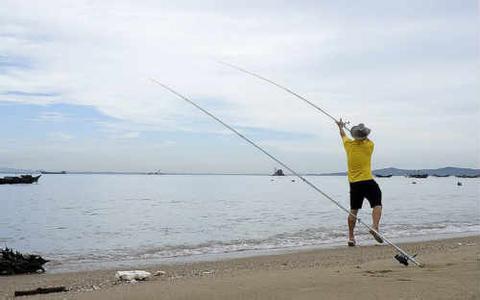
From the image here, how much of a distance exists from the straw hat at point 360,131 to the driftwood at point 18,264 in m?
5.80

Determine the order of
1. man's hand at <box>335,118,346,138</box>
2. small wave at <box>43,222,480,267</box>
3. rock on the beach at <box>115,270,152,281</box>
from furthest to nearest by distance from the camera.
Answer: small wave at <box>43,222,480,267</box>, man's hand at <box>335,118,346,138</box>, rock on the beach at <box>115,270,152,281</box>

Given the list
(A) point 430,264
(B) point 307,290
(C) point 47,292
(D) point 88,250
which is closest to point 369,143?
(A) point 430,264

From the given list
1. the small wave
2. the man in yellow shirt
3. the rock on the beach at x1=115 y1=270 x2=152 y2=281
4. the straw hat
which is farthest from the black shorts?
the small wave

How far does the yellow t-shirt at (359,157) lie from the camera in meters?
8.36

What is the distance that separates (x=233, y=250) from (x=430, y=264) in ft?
24.7

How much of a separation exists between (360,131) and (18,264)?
6.11 metres

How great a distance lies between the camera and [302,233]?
16594 millimetres

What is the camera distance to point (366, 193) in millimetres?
8484

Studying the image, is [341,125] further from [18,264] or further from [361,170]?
[18,264]

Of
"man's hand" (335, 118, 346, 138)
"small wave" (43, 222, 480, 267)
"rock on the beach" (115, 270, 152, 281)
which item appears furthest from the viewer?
"small wave" (43, 222, 480, 267)

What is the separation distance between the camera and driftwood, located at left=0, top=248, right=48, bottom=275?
29.5 feet

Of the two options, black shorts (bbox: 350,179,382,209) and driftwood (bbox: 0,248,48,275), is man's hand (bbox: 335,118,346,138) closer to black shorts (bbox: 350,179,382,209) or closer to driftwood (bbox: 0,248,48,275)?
black shorts (bbox: 350,179,382,209)

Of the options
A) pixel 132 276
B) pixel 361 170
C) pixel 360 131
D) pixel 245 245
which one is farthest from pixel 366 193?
pixel 245 245

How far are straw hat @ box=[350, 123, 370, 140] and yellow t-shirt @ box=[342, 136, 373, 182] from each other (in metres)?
0.08
